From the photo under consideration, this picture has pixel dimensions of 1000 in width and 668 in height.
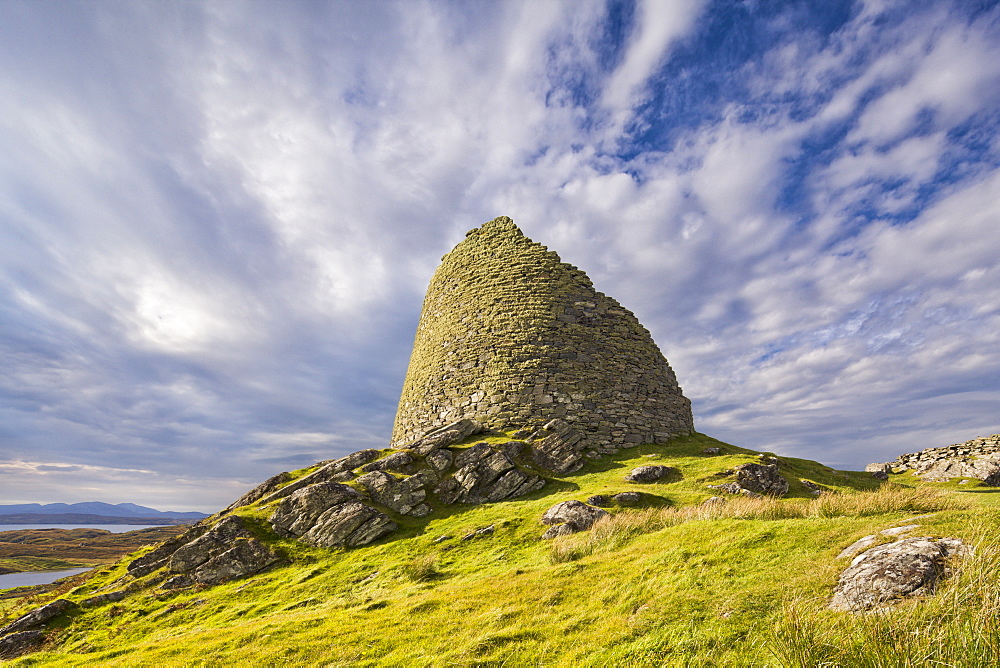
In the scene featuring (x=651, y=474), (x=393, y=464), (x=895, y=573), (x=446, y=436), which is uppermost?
(x=446, y=436)

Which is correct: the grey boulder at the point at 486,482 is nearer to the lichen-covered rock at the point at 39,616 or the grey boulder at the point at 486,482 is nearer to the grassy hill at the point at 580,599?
the grassy hill at the point at 580,599

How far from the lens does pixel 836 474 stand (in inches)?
859

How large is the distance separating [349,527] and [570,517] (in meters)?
7.24

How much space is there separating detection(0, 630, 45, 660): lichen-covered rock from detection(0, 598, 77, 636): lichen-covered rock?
0.32m

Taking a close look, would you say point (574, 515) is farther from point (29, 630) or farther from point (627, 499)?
point (29, 630)

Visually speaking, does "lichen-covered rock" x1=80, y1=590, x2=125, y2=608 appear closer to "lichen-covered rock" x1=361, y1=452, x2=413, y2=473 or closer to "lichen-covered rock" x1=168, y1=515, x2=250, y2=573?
"lichen-covered rock" x1=168, y1=515, x2=250, y2=573

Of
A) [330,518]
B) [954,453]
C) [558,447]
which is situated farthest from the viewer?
[954,453]

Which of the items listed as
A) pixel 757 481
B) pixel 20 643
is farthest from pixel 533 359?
pixel 20 643

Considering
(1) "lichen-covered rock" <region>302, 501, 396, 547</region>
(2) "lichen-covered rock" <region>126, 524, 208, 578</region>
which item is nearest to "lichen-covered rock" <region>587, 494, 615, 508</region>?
(1) "lichen-covered rock" <region>302, 501, 396, 547</region>

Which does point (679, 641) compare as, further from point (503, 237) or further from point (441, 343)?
point (503, 237)

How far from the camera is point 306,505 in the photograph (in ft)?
51.2

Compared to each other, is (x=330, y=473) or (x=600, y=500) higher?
(x=330, y=473)

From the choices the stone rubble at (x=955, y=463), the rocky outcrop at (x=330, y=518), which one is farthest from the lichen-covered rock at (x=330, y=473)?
the stone rubble at (x=955, y=463)

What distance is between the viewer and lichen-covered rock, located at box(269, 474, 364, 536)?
1516 centimetres
